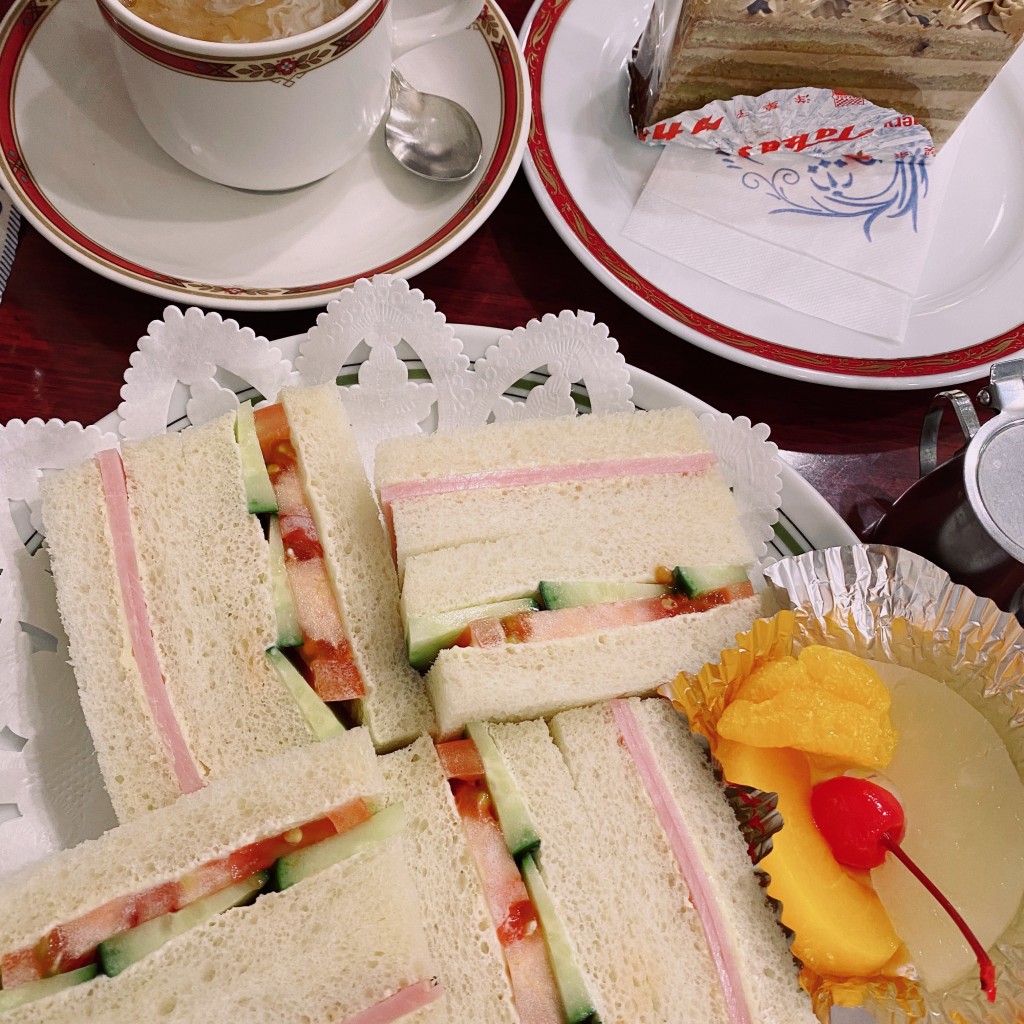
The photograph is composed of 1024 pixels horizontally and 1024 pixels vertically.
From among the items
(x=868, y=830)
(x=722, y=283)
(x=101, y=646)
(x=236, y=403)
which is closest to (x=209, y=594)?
(x=101, y=646)

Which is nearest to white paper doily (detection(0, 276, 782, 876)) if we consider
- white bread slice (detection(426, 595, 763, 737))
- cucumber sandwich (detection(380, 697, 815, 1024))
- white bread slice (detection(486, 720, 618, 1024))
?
white bread slice (detection(426, 595, 763, 737))

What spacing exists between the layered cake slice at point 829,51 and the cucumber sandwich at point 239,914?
1.63 meters

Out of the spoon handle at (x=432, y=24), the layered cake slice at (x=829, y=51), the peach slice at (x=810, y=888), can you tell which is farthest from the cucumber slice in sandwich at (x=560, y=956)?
the layered cake slice at (x=829, y=51)

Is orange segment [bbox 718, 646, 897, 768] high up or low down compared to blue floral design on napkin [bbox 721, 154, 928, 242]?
down

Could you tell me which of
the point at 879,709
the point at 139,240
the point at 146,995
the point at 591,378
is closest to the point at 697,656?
the point at 879,709

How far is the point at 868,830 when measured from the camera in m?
1.30

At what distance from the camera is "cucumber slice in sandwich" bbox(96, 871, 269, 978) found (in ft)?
3.98

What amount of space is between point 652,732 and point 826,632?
0.35 metres

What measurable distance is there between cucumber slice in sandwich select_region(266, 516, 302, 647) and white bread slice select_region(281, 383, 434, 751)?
78 millimetres

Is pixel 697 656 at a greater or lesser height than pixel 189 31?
lesser

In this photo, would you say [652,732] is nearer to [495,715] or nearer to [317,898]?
[495,715]

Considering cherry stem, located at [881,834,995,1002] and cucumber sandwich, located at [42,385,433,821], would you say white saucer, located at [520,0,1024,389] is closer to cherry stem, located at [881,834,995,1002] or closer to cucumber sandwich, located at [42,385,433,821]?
cucumber sandwich, located at [42,385,433,821]

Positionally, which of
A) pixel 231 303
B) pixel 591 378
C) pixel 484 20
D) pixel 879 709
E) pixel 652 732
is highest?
pixel 484 20

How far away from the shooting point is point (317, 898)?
4.13ft
